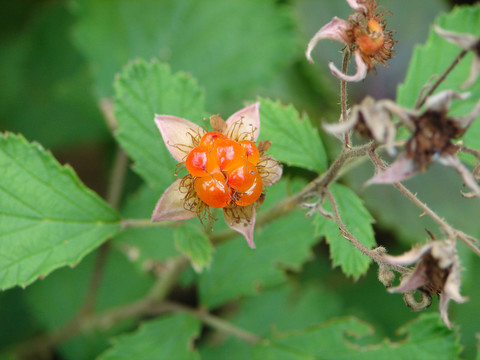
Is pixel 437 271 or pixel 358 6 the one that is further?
pixel 358 6

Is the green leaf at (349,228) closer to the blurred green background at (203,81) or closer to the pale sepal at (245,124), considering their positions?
the pale sepal at (245,124)

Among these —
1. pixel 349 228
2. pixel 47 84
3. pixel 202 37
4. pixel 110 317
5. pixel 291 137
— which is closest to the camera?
pixel 349 228

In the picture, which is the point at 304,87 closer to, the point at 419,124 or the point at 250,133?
the point at 250,133

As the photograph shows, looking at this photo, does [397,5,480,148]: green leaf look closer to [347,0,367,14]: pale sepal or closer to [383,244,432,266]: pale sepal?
[347,0,367,14]: pale sepal

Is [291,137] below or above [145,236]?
above

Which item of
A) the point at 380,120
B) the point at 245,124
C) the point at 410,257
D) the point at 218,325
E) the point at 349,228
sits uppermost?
the point at 380,120

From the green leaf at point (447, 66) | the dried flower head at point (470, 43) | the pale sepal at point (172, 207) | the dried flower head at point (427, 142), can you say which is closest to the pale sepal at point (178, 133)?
the pale sepal at point (172, 207)

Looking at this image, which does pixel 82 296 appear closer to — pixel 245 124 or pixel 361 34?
pixel 245 124

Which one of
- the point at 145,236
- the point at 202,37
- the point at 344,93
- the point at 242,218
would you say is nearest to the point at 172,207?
the point at 242,218
